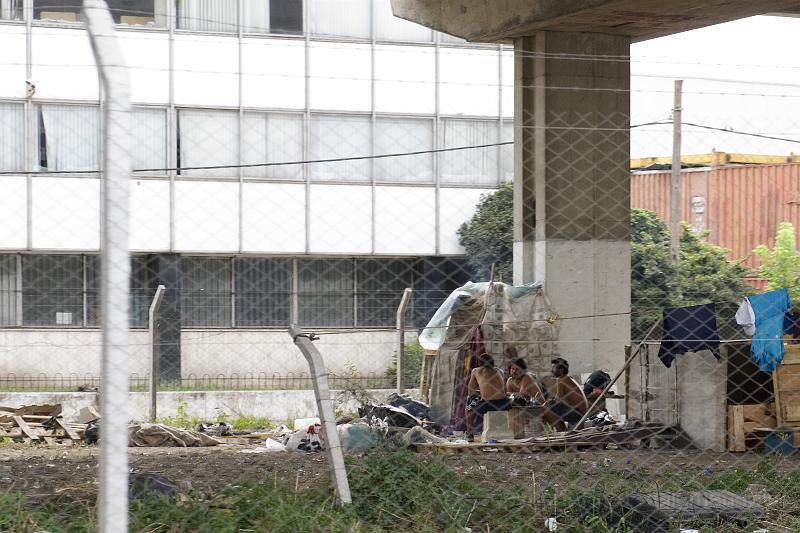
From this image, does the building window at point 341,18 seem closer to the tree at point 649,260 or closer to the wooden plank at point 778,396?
the tree at point 649,260

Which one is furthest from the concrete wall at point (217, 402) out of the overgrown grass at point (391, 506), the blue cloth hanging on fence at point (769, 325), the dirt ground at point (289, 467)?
the overgrown grass at point (391, 506)

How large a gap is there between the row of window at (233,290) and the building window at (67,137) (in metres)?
1.83

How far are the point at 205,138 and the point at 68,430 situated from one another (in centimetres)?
857

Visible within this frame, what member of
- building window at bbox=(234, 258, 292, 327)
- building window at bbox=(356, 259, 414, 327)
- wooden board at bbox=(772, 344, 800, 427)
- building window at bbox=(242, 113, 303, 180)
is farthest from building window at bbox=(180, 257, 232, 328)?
wooden board at bbox=(772, 344, 800, 427)

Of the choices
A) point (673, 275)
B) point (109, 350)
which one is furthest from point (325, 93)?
point (109, 350)

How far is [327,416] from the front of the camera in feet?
19.9

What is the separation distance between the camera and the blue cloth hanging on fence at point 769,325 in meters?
10.5

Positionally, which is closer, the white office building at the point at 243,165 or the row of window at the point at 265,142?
the white office building at the point at 243,165

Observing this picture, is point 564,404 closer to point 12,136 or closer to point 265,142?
point 265,142

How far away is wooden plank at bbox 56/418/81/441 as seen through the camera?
13648 mm

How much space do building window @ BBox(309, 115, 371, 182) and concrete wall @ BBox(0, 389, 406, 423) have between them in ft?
18.4

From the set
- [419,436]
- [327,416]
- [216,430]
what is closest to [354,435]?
[419,436]

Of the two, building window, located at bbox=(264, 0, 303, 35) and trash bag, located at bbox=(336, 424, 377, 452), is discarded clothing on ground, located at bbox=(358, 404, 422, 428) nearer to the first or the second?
trash bag, located at bbox=(336, 424, 377, 452)

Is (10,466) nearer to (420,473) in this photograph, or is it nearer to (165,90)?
(420,473)
